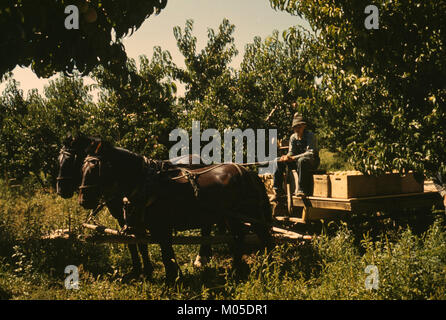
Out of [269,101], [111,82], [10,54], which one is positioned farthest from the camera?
[269,101]

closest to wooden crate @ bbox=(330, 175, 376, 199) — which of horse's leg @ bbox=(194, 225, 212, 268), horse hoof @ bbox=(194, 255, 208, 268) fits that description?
horse's leg @ bbox=(194, 225, 212, 268)

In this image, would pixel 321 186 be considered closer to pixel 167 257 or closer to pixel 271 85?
pixel 167 257

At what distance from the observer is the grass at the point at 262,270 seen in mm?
3836

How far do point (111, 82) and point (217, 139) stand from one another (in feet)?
13.1

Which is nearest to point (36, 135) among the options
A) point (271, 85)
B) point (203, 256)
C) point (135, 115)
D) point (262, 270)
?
point (135, 115)

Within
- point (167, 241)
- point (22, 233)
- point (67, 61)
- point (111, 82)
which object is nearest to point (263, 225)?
point (167, 241)

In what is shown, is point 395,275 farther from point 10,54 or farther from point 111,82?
point 111,82

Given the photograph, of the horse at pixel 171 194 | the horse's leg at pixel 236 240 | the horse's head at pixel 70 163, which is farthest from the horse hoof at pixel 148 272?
the horse's head at pixel 70 163

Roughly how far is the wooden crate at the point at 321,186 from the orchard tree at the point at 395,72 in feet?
2.59

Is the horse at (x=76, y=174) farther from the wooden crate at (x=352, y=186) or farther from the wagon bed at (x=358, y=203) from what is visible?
the wooden crate at (x=352, y=186)

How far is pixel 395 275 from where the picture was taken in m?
3.80

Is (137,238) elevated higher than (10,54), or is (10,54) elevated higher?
(10,54)
